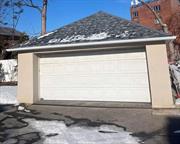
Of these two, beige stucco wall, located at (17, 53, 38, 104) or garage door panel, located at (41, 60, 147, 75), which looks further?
beige stucco wall, located at (17, 53, 38, 104)

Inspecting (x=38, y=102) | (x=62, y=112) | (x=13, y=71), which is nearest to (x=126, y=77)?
(x=62, y=112)

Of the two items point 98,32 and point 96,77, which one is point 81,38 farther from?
point 96,77

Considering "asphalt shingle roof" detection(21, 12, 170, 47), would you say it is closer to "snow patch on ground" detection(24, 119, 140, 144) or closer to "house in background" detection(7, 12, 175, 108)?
"house in background" detection(7, 12, 175, 108)

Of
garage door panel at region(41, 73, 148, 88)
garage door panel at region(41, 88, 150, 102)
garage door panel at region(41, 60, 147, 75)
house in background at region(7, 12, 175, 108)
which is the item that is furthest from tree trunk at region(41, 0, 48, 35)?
garage door panel at region(41, 88, 150, 102)

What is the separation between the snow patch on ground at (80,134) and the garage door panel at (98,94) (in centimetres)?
320

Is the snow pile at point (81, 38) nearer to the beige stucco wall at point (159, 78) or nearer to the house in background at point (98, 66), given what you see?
the house in background at point (98, 66)

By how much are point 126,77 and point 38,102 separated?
162 inches

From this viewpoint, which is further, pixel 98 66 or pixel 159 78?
pixel 98 66

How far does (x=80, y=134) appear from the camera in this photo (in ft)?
18.8

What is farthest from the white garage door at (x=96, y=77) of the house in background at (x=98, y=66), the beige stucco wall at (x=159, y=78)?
the beige stucco wall at (x=159, y=78)

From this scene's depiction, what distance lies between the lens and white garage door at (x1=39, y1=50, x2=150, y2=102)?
30.3 feet

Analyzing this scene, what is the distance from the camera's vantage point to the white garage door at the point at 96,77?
9.24 meters

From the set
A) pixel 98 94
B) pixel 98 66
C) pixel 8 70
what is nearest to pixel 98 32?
pixel 98 66

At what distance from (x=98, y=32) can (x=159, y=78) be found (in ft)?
11.3
